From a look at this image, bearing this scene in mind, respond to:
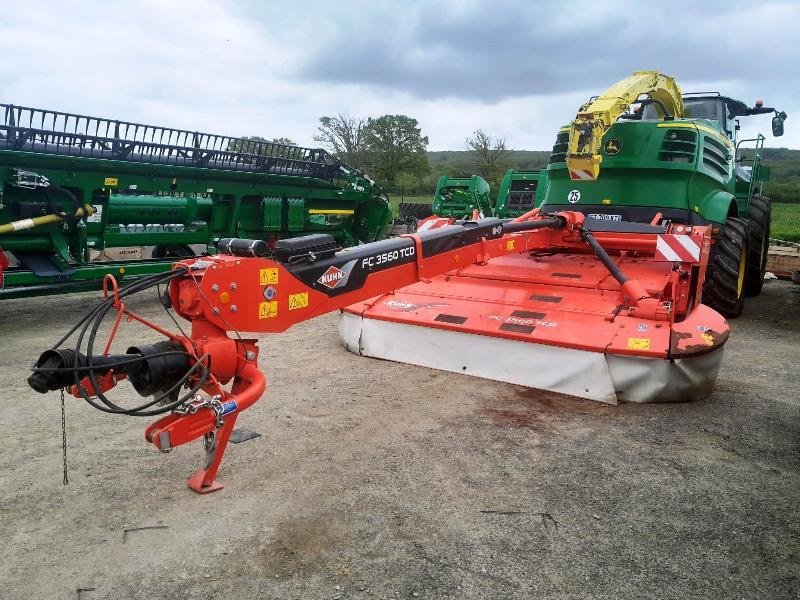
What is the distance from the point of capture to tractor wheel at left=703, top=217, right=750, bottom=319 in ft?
21.0

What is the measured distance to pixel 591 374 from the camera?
Answer: 4.27 m

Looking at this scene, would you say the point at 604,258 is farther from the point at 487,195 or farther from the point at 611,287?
the point at 487,195

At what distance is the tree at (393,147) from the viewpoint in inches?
1256

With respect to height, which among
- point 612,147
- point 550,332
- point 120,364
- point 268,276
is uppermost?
point 612,147

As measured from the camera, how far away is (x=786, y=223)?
21.9 metres

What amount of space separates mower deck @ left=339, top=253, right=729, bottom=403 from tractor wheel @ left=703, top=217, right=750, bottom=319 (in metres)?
1.51

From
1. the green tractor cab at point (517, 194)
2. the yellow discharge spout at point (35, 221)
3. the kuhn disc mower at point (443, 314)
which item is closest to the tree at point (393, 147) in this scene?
the green tractor cab at point (517, 194)

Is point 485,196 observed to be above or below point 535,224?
above

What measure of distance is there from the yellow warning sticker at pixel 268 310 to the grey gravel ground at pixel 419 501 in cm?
85

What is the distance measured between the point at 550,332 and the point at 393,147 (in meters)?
29.3

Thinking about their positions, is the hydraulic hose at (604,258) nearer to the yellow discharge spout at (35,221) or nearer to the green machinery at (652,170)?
the green machinery at (652,170)

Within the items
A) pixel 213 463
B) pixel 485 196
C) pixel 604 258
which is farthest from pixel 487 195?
pixel 213 463

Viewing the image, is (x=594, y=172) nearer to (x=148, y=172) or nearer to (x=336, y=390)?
(x=336, y=390)

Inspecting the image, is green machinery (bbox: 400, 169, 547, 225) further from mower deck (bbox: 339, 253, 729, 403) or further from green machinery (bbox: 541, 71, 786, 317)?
mower deck (bbox: 339, 253, 729, 403)
